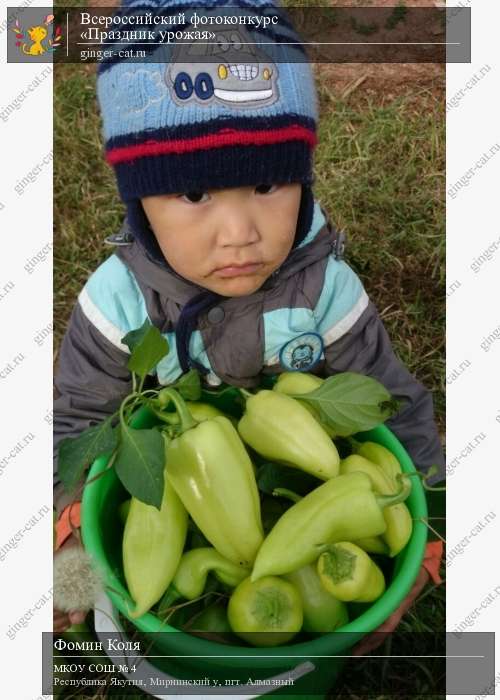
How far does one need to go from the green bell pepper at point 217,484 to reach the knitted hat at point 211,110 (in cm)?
21

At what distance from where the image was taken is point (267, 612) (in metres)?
0.63

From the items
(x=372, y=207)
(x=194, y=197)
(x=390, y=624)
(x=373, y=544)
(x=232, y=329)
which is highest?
(x=372, y=207)

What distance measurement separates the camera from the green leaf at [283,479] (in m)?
0.71

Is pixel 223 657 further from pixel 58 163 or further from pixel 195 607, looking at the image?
pixel 58 163

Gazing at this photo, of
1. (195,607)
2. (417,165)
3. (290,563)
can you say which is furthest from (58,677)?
(417,165)

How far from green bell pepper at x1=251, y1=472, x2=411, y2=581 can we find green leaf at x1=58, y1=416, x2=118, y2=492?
16 cm

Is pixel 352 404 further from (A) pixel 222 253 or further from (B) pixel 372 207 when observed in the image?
(B) pixel 372 207

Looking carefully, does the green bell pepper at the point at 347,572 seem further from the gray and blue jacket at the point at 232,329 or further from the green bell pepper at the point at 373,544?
the gray and blue jacket at the point at 232,329

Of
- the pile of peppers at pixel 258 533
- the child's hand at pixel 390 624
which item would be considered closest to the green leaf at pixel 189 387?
the pile of peppers at pixel 258 533

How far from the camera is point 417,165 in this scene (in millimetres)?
1056

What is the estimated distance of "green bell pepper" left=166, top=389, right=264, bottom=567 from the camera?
25.3 inches

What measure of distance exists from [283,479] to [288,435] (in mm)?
63

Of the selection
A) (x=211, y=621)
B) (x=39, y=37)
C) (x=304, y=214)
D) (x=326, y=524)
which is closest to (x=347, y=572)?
(x=326, y=524)

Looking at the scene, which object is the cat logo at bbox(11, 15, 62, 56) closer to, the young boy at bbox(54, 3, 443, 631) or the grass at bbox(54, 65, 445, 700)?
the young boy at bbox(54, 3, 443, 631)
